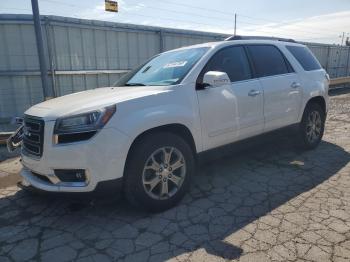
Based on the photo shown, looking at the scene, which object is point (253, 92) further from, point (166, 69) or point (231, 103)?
point (166, 69)

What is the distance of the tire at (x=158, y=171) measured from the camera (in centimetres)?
313

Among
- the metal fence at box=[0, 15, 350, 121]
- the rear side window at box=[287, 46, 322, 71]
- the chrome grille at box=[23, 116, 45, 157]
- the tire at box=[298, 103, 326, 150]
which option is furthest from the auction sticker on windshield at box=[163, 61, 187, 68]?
the metal fence at box=[0, 15, 350, 121]

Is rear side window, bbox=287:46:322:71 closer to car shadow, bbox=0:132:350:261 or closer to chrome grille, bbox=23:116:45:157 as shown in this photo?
car shadow, bbox=0:132:350:261

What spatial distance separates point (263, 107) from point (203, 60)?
3.79 ft

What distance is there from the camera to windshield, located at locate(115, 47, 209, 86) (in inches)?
149

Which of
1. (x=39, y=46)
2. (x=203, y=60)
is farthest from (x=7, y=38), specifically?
(x=203, y=60)

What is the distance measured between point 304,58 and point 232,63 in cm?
188

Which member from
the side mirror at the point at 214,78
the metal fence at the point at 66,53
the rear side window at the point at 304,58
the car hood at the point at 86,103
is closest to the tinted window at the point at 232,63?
the side mirror at the point at 214,78

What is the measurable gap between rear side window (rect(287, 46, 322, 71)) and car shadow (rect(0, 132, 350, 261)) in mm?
1272

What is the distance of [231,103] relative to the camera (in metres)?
3.92

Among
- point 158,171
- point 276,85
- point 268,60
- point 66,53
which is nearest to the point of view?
point 158,171

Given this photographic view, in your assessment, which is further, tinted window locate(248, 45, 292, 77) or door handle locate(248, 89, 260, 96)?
tinted window locate(248, 45, 292, 77)

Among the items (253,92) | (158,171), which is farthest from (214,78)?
(158,171)

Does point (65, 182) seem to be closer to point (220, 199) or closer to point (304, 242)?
point (220, 199)
